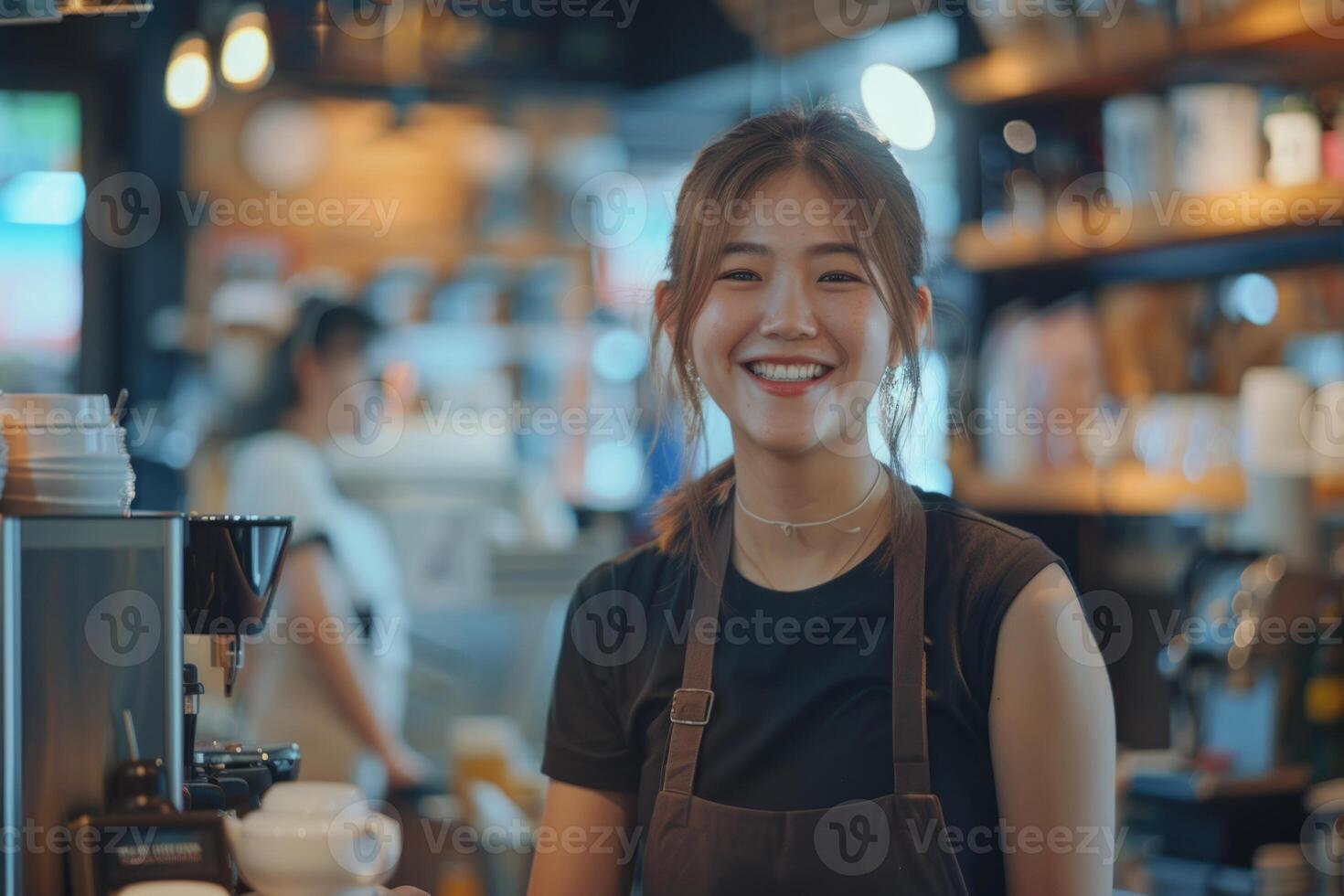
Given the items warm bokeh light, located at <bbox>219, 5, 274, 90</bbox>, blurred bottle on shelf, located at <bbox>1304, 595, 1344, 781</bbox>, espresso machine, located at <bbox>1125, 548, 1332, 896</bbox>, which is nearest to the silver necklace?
espresso machine, located at <bbox>1125, 548, 1332, 896</bbox>

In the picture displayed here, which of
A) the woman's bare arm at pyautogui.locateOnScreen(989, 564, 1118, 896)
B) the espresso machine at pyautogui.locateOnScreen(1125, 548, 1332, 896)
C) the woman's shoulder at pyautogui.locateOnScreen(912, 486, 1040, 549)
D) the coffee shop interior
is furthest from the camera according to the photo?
the espresso machine at pyautogui.locateOnScreen(1125, 548, 1332, 896)

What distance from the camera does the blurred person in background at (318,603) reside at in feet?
11.6

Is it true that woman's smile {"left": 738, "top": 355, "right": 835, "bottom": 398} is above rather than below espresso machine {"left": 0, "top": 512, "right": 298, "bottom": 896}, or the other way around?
above

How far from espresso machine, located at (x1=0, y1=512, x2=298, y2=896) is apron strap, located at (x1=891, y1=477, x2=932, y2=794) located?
30.4 inches

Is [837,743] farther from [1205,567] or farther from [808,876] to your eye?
[1205,567]

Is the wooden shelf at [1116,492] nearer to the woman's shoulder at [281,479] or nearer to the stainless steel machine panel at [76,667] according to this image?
the woman's shoulder at [281,479]

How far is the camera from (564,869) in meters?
1.81

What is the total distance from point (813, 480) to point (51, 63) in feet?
12.9

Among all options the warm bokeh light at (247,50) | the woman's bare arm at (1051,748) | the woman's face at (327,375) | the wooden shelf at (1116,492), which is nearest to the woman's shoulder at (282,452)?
the woman's face at (327,375)

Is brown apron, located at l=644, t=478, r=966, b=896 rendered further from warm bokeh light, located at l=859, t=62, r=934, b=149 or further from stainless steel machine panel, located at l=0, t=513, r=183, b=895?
warm bokeh light, located at l=859, t=62, r=934, b=149

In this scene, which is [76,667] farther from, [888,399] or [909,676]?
[888,399]

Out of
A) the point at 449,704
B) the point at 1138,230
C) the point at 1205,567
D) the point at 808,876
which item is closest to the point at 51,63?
the point at 449,704

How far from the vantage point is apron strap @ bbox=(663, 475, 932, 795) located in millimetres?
1661

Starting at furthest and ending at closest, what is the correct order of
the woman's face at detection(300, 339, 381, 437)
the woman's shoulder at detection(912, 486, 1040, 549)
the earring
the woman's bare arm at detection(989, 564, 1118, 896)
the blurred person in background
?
the woman's face at detection(300, 339, 381, 437) < the blurred person in background < the earring < the woman's shoulder at detection(912, 486, 1040, 549) < the woman's bare arm at detection(989, 564, 1118, 896)
